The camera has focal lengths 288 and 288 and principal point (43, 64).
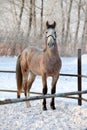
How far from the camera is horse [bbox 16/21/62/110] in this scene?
5532mm

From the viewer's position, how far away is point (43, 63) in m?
5.64

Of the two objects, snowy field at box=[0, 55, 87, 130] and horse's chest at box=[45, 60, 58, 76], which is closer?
snowy field at box=[0, 55, 87, 130]

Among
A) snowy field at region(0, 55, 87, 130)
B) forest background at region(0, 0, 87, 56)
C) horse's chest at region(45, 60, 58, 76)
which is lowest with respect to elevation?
snowy field at region(0, 55, 87, 130)

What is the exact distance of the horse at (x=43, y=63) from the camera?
5532 mm

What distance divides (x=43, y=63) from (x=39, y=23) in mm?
16437

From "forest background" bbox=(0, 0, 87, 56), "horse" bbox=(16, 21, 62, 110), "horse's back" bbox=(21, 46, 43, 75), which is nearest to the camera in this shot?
"horse" bbox=(16, 21, 62, 110)

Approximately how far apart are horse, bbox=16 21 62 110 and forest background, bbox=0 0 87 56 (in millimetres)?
13177

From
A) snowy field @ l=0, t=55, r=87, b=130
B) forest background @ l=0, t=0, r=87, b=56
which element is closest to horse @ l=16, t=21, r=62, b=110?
snowy field @ l=0, t=55, r=87, b=130

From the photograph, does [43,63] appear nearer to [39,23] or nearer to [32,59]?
[32,59]

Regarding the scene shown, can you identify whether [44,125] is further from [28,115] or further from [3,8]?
[3,8]

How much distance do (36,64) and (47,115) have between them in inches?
45.8

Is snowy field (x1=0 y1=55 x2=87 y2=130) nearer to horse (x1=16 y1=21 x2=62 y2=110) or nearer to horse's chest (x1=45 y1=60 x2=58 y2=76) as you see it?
horse (x1=16 y1=21 x2=62 y2=110)

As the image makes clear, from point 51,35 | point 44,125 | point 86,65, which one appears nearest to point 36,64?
point 51,35

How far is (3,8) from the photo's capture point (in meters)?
21.8
